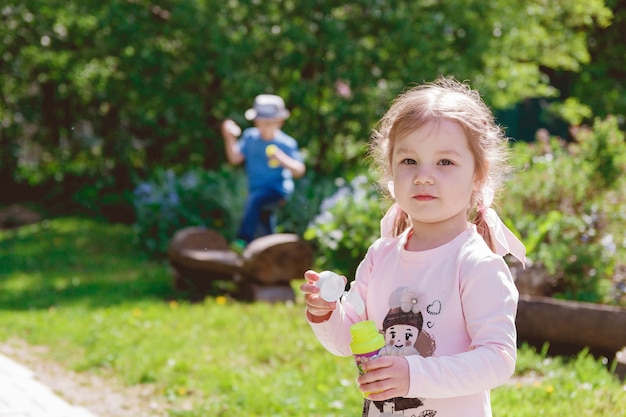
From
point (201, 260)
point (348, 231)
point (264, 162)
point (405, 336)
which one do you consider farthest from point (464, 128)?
point (264, 162)

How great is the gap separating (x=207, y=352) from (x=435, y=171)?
3.66 meters

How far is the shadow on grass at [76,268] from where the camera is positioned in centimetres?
780

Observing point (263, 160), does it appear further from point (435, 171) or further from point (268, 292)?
point (435, 171)

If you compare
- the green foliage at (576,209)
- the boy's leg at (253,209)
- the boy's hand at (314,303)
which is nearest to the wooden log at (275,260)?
the boy's leg at (253,209)

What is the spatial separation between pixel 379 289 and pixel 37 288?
668 cm

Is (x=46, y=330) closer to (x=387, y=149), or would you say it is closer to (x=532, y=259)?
(x=532, y=259)

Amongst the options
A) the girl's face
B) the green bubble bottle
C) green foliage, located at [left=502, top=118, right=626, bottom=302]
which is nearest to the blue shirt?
green foliage, located at [left=502, top=118, right=626, bottom=302]

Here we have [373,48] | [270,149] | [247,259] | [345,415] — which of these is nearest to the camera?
[345,415]

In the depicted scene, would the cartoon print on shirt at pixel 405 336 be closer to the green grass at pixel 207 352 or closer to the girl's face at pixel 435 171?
the girl's face at pixel 435 171

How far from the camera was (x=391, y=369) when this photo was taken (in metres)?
2.01

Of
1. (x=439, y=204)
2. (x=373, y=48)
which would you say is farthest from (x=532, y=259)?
(x=373, y=48)

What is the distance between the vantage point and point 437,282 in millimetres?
2203

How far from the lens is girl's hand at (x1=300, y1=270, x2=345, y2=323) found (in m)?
2.25

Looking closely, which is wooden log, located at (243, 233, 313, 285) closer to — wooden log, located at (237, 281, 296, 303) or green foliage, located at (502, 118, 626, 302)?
wooden log, located at (237, 281, 296, 303)
